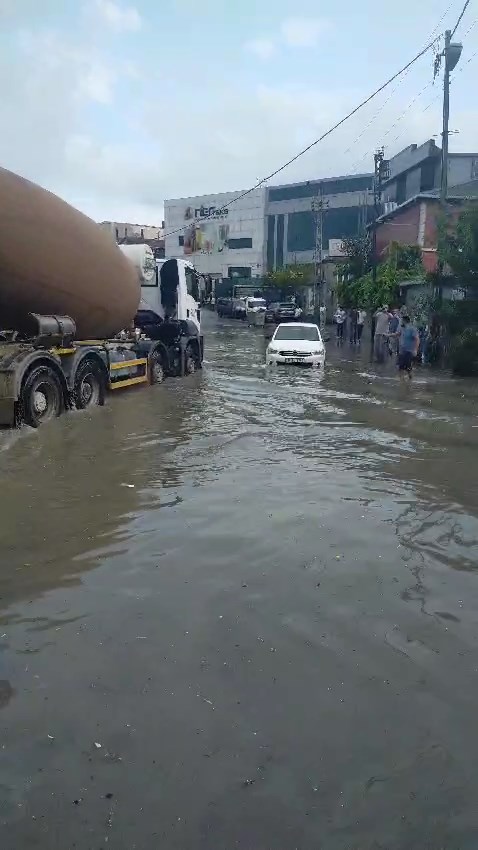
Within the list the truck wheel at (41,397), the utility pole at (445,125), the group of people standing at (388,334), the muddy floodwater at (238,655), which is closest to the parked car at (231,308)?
the group of people standing at (388,334)

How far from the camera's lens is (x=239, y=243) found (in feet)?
280

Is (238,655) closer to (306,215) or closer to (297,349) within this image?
(297,349)

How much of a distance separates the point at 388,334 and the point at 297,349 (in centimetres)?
529

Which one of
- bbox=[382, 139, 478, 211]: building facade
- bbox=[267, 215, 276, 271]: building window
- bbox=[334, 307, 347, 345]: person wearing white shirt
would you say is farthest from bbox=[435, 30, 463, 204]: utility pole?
bbox=[267, 215, 276, 271]: building window

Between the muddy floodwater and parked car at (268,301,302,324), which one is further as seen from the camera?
parked car at (268,301,302,324)

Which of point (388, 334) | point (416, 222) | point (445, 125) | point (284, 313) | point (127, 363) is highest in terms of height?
point (445, 125)

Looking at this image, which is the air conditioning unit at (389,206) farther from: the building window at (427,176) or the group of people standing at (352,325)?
the group of people standing at (352,325)

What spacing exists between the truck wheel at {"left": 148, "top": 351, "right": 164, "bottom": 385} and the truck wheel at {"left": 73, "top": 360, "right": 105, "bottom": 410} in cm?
320

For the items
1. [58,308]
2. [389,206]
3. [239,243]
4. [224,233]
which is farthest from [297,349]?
[224,233]

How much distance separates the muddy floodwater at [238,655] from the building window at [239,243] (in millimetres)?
78729

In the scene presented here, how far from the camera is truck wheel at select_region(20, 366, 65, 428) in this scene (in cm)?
1049

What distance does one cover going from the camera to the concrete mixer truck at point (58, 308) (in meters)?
10.3

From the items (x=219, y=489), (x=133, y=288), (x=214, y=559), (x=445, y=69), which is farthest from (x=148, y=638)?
(x=445, y=69)

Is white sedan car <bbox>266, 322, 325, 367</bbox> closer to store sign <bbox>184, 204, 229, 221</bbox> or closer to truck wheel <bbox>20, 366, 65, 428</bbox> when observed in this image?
truck wheel <bbox>20, 366, 65, 428</bbox>
